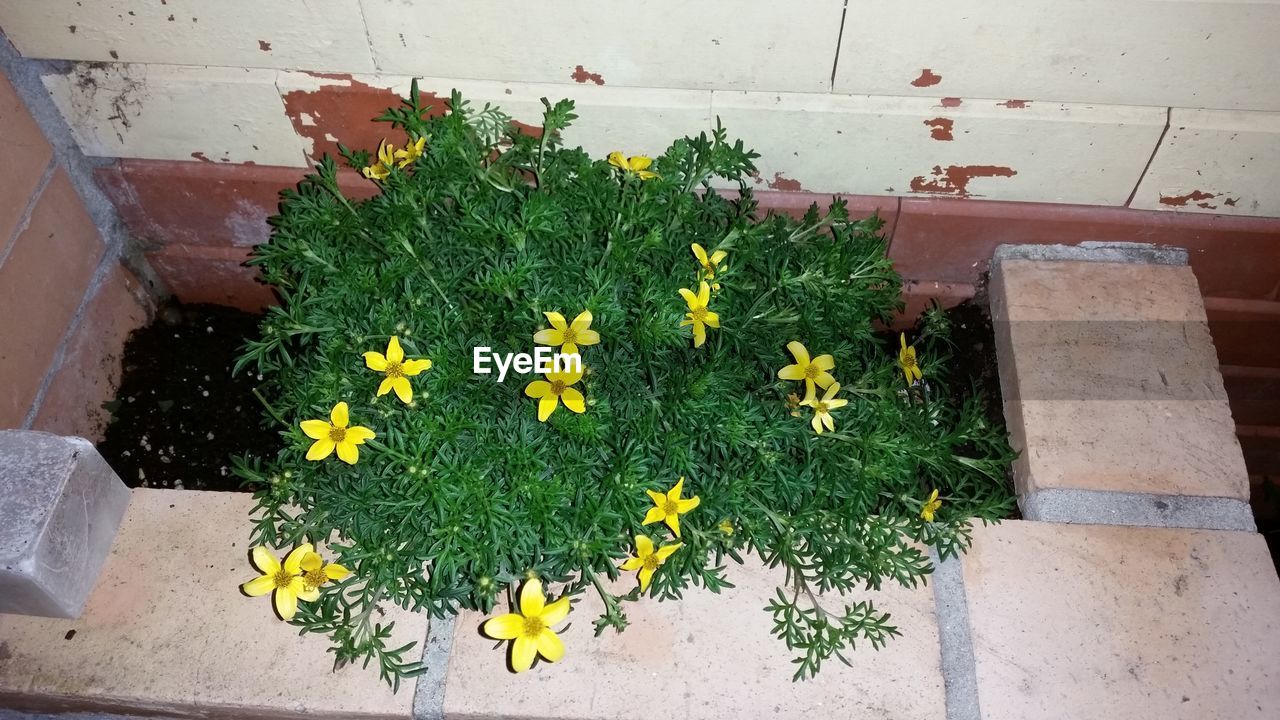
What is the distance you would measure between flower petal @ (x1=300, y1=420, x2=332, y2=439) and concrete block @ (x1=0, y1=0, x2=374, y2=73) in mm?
1121

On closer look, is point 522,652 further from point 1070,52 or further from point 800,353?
point 1070,52

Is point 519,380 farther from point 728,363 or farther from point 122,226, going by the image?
point 122,226


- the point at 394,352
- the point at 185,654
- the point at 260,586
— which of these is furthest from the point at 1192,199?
the point at 185,654

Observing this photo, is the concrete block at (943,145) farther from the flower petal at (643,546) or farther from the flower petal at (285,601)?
the flower petal at (285,601)

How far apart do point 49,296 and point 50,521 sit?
961mm

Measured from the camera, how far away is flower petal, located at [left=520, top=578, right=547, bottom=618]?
1.94 metres

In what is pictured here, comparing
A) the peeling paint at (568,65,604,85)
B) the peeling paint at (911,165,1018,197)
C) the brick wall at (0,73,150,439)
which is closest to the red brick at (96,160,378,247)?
the brick wall at (0,73,150,439)

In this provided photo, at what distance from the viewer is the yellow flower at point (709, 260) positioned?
2.15 meters

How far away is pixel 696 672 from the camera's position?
219cm

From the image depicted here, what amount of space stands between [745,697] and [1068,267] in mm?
1678

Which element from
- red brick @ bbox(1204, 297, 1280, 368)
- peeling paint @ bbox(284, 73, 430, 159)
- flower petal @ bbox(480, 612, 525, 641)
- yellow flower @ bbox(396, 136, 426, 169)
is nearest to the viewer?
flower petal @ bbox(480, 612, 525, 641)

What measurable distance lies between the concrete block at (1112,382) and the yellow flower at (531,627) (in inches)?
53.3

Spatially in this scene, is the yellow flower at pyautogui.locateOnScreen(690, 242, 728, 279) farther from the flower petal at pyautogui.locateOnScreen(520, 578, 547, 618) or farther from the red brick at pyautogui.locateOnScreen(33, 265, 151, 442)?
the red brick at pyautogui.locateOnScreen(33, 265, 151, 442)

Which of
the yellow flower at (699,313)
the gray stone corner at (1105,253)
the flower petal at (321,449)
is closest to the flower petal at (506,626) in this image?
the flower petal at (321,449)
